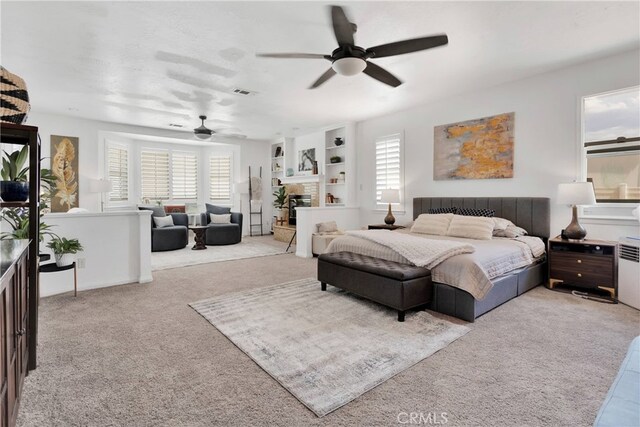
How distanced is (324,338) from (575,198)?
344 cm

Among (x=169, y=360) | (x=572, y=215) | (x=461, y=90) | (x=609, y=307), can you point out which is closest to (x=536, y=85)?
(x=461, y=90)

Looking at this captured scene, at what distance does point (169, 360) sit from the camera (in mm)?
2285

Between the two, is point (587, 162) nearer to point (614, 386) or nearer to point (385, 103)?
point (385, 103)

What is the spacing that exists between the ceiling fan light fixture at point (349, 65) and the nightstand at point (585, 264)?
3227mm

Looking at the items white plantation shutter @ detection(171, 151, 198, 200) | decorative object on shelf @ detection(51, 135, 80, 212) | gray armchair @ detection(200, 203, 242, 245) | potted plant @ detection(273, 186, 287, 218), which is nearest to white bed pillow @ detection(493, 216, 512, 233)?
gray armchair @ detection(200, 203, 242, 245)

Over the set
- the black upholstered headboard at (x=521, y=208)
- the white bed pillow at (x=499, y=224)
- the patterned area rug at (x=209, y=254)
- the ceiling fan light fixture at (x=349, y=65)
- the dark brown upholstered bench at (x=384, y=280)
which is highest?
the ceiling fan light fixture at (x=349, y=65)

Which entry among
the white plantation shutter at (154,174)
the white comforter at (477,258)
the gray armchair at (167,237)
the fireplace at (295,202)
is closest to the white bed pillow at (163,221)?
the gray armchair at (167,237)

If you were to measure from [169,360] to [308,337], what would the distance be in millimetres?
1058

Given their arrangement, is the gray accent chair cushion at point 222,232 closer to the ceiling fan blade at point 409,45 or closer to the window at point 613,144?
the ceiling fan blade at point 409,45

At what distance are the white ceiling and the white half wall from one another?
1.97 meters

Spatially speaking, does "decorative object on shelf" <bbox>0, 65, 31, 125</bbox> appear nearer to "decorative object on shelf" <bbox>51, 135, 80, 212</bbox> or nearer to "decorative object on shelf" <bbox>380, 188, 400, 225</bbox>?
"decorative object on shelf" <bbox>380, 188, 400, 225</bbox>

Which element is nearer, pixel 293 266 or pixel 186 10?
pixel 186 10

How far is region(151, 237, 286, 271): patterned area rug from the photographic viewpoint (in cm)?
556

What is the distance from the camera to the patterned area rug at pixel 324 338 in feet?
6.61
